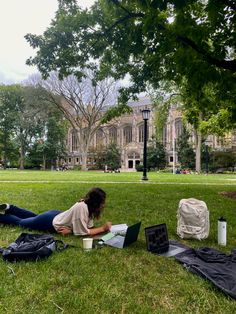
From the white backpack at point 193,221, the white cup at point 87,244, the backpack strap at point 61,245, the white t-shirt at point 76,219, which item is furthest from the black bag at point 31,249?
the white backpack at point 193,221

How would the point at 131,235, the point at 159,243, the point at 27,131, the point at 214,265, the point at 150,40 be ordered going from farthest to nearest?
the point at 27,131 → the point at 150,40 → the point at 131,235 → the point at 159,243 → the point at 214,265

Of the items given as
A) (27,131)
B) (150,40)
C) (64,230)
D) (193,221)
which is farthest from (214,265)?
(27,131)

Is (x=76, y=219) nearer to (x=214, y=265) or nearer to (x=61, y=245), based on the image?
(x=61, y=245)

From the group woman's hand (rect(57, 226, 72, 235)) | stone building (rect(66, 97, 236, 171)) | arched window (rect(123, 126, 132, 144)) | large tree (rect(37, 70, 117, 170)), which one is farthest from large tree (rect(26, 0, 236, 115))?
arched window (rect(123, 126, 132, 144))

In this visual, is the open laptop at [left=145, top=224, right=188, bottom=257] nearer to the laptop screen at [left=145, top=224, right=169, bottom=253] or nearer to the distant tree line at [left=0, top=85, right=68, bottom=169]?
the laptop screen at [left=145, top=224, right=169, bottom=253]

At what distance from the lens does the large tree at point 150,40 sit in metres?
6.54

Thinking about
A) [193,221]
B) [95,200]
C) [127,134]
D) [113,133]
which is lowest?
[193,221]

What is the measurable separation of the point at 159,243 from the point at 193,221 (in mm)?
1020

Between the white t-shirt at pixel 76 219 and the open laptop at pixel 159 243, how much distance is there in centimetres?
98

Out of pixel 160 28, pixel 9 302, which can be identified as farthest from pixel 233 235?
pixel 160 28

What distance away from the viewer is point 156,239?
13.2 ft

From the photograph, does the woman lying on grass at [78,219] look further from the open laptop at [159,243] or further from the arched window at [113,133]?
the arched window at [113,133]

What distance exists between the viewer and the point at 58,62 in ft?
29.8

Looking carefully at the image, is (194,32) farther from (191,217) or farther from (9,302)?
(9,302)
